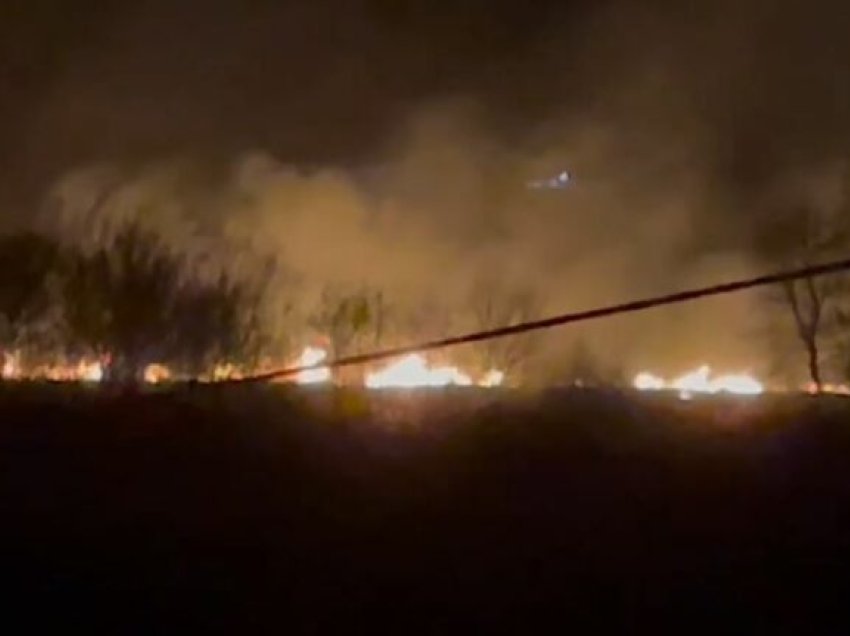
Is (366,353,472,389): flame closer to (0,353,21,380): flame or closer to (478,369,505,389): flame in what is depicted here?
(478,369,505,389): flame

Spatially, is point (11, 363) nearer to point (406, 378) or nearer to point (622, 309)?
point (406, 378)

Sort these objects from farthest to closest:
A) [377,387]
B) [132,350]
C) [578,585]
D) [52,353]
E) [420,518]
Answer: [132,350], [52,353], [377,387], [420,518], [578,585]

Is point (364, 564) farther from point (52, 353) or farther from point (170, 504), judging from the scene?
point (52, 353)

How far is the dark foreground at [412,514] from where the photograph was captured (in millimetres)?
3465

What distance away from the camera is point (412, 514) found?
3.91m

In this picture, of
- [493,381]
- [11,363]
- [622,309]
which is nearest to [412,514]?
[622,309]

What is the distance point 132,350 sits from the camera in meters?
18.2

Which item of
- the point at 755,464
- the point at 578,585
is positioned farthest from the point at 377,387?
the point at 578,585

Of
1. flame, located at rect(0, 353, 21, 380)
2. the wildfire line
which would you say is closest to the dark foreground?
the wildfire line

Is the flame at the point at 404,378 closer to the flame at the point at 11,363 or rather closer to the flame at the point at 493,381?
the flame at the point at 493,381

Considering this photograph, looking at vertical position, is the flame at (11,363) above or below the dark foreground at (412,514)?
above

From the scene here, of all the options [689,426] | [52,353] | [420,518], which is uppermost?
[52,353]

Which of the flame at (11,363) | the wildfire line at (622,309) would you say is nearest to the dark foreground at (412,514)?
the wildfire line at (622,309)

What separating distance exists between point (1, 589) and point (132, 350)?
14889 millimetres
